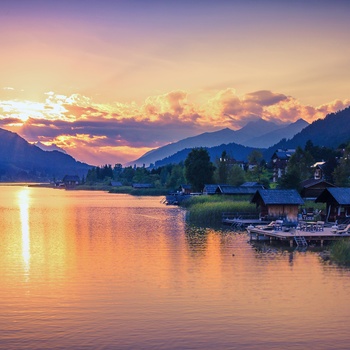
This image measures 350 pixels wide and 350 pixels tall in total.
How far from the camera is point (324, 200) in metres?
66.2

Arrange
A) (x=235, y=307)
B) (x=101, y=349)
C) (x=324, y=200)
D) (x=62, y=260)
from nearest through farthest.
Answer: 1. (x=101, y=349)
2. (x=235, y=307)
3. (x=62, y=260)
4. (x=324, y=200)

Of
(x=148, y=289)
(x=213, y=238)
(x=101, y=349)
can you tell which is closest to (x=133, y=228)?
(x=213, y=238)

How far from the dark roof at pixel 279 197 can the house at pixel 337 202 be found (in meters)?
4.44

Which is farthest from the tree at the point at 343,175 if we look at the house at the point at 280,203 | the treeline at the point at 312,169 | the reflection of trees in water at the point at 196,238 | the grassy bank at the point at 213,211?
the reflection of trees in water at the point at 196,238

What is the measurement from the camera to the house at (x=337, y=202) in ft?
204

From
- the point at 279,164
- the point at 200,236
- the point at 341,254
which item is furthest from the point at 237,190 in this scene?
the point at 279,164

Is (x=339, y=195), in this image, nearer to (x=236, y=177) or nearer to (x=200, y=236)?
(x=200, y=236)

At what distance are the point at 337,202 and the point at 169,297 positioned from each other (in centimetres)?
3818

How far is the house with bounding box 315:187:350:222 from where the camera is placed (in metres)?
62.2

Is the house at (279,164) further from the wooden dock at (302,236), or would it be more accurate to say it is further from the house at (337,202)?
the wooden dock at (302,236)

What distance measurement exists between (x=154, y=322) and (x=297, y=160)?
10295 centimetres

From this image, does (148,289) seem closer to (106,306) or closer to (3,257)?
(106,306)

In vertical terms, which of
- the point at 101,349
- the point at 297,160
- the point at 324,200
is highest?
the point at 297,160

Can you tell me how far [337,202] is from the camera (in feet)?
204
